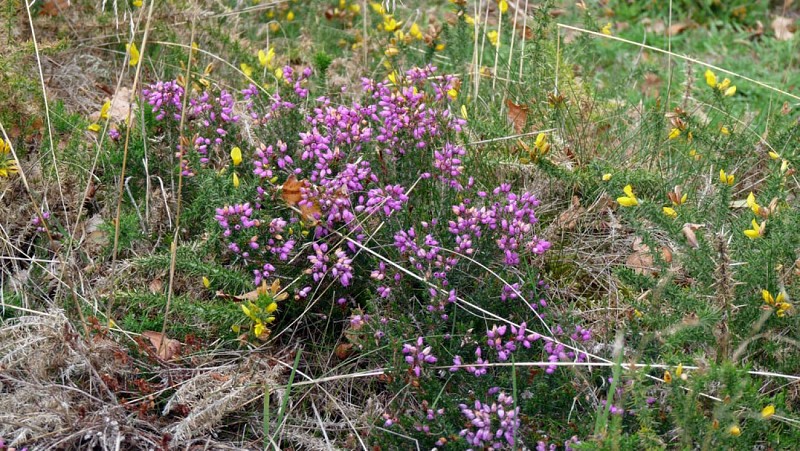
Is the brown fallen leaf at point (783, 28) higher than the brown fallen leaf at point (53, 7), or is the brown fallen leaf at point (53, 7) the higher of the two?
the brown fallen leaf at point (53, 7)

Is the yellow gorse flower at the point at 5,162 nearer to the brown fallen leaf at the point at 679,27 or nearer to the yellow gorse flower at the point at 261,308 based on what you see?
the yellow gorse flower at the point at 261,308

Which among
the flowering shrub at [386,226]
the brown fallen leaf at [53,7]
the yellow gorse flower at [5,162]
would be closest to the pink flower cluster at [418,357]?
the flowering shrub at [386,226]

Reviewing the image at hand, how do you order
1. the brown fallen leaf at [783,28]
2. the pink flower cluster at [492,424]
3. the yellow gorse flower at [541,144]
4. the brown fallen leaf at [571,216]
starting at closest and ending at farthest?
the pink flower cluster at [492,424] → the yellow gorse flower at [541,144] → the brown fallen leaf at [571,216] → the brown fallen leaf at [783,28]

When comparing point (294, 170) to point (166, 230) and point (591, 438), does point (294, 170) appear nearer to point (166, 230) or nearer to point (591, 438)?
point (166, 230)

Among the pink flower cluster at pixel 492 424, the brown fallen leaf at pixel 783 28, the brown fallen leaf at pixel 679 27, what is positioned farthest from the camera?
the brown fallen leaf at pixel 679 27

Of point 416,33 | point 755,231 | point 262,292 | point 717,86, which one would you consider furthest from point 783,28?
point 262,292

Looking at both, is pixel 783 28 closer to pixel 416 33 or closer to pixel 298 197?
pixel 416 33

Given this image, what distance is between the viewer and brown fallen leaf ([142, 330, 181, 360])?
2576 mm

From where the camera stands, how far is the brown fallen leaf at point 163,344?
2576mm

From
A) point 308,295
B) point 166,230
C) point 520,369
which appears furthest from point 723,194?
point 166,230

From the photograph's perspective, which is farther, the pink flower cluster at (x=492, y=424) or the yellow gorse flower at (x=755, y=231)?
the yellow gorse flower at (x=755, y=231)

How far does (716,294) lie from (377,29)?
8.53ft

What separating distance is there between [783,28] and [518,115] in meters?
2.73

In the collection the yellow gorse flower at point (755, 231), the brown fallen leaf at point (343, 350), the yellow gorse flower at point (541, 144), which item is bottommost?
the brown fallen leaf at point (343, 350)
